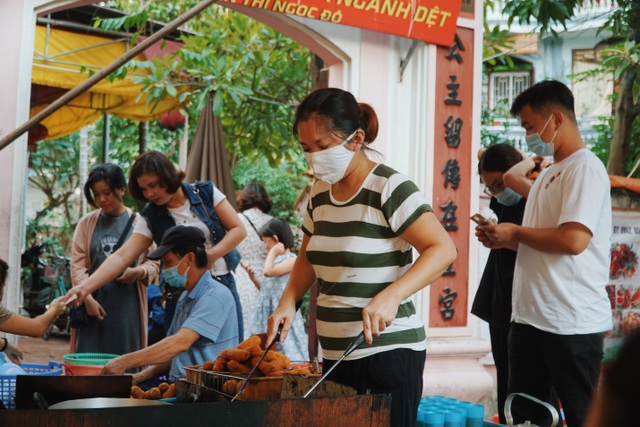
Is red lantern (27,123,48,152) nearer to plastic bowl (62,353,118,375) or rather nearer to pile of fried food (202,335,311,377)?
plastic bowl (62,353,118,375)

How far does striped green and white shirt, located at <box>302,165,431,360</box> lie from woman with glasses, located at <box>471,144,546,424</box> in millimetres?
1497

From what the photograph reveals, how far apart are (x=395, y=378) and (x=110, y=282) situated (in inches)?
122

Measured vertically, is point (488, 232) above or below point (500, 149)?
below

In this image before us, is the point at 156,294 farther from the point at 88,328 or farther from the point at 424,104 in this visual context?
the point at 424,104

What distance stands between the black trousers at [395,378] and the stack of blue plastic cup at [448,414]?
65 centimetres

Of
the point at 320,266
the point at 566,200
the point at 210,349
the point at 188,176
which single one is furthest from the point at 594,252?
the point at 188,176

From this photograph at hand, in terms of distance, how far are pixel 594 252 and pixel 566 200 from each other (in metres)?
0.26

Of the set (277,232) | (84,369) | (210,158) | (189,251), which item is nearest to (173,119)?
(210,158)

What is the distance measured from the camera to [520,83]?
2366cm

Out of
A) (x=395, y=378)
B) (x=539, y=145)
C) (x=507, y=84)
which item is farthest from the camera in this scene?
(x=507, y=84)

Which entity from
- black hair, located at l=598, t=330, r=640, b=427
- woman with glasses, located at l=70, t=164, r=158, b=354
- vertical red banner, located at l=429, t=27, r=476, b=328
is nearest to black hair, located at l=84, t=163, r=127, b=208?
woman with glasses, located at l=70, t=164, r=158, b=354

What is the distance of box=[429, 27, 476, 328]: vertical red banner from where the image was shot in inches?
246

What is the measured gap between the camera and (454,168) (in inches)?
248

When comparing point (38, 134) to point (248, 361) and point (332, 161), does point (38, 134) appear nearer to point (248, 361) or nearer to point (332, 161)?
point (248, 361)
